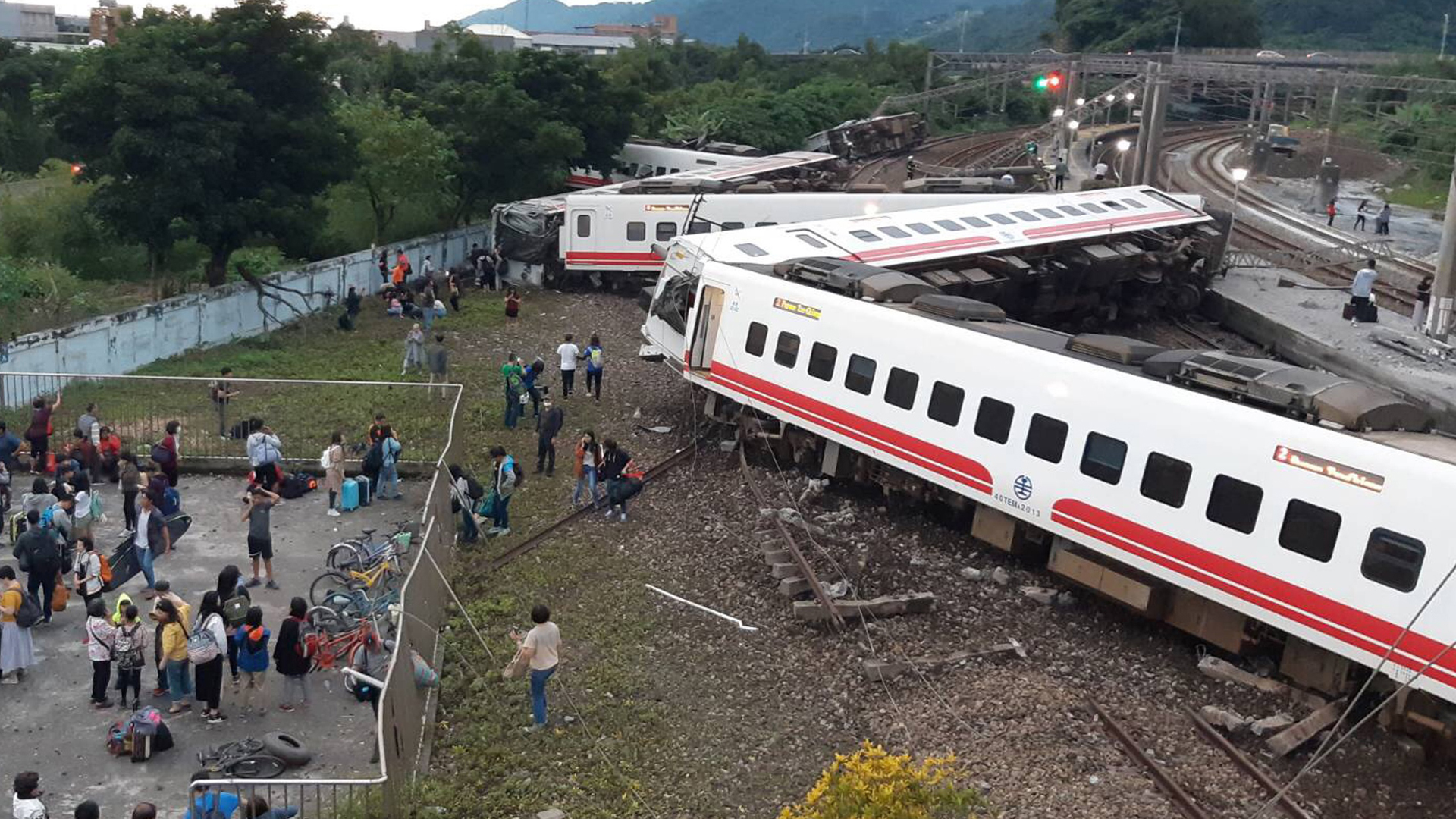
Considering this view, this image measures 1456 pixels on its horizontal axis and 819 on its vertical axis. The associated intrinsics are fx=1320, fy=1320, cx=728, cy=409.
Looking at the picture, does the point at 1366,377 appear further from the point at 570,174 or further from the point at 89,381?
the point at 570,174

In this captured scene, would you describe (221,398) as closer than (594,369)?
Yes

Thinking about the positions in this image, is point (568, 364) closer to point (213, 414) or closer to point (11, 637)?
point (213, 414)

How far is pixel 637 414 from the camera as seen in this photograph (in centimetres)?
2267

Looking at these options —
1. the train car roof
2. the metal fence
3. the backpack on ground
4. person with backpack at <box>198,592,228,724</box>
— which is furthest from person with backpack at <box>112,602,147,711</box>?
the train car roof

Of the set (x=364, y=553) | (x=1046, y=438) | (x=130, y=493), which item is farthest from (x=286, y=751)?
(x=1046, y=438)

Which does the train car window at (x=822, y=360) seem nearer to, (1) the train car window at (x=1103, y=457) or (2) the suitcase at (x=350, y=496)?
(1) the train car window at (x=1103, y=457)

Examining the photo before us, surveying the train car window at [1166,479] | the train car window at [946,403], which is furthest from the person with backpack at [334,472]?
the train car window at [1166,479]

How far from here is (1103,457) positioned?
1403 centimetres

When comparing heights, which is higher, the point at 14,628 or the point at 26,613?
the point at 26,613

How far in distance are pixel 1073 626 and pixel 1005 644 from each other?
1.10 meters

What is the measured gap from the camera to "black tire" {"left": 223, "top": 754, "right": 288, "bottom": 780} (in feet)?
35.2

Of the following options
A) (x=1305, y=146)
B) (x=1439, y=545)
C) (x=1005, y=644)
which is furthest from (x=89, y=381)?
(x=1305, y=146)

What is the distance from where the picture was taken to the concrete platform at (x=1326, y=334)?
76.1 feet

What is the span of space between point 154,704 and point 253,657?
1.14 m
